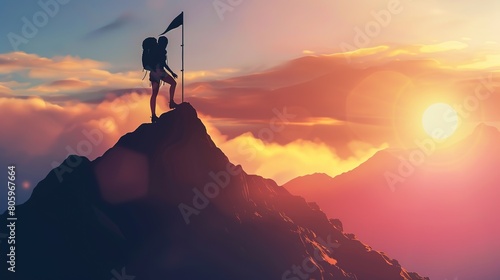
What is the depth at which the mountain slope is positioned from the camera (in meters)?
52.9

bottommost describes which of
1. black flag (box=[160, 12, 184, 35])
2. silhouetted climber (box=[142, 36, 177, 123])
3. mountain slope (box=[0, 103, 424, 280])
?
mountain slope (box=[0, 103, 424, 280])

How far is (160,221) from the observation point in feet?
180

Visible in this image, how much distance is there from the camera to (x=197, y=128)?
194 ft

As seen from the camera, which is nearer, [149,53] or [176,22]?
[149,53]

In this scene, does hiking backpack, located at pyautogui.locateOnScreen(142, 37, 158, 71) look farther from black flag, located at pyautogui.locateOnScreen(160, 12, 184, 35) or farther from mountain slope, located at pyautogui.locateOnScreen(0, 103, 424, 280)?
mountain slope, located at pyautogui.locateOnScreen(0, 103, 424, 280)

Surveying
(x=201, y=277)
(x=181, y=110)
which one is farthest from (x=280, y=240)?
(x=181, y=110)

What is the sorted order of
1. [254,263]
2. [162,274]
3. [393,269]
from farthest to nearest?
[393,269] < [254,263] < [162,274]

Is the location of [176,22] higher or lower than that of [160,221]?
higher

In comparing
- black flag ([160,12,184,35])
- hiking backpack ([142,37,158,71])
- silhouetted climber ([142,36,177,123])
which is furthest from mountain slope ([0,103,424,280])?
black flag ([160,12,184,35])

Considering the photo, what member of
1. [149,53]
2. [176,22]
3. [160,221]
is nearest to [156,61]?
[149,53]

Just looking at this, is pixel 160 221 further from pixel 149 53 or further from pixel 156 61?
pixel 149 53

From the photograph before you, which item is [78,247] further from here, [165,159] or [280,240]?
[280,240]

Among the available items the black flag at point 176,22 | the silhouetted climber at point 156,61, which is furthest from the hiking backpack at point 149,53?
the black flag at point 176,22

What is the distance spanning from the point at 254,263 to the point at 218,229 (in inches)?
165
